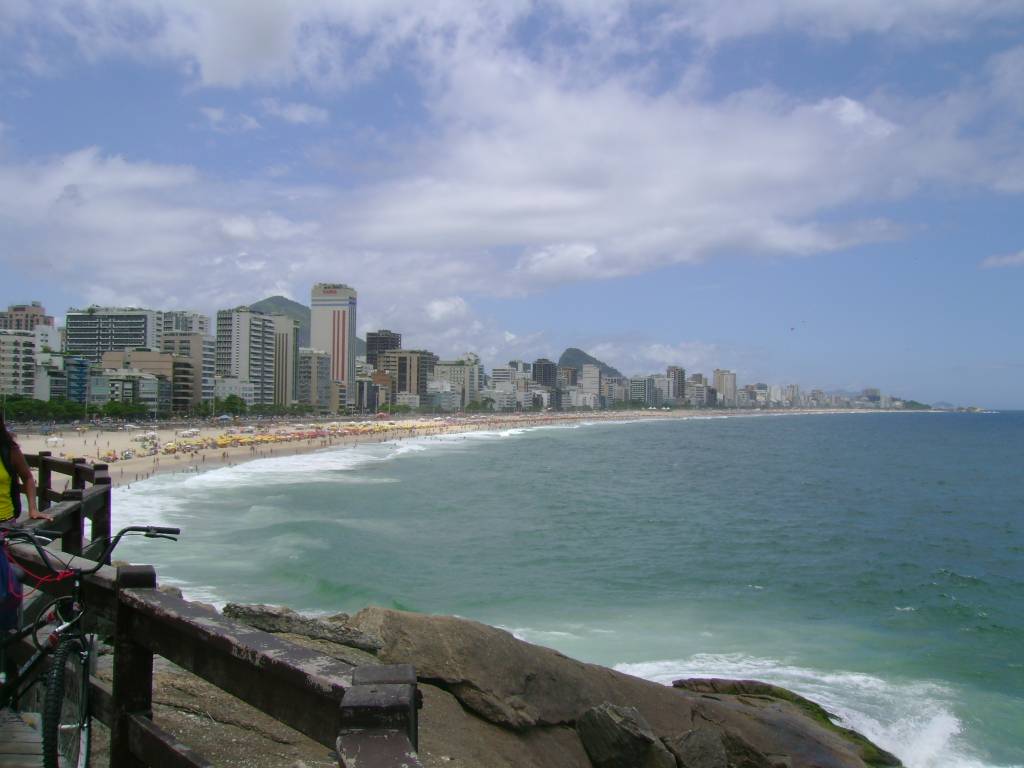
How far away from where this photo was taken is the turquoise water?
499 inches

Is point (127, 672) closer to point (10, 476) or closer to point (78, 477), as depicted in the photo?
point (10, 476)

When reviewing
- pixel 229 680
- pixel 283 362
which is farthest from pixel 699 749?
pixel 283 362

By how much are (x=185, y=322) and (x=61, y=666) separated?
163m


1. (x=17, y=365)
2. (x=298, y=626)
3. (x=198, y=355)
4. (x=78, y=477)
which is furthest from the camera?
(x=198, y=355)

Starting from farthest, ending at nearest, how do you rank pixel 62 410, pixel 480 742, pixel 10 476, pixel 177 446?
pixel 62 410 < pixel 177 446 < pixel 480 742 < pixel 10 476

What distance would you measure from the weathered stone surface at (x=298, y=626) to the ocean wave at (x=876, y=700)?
6.14 m

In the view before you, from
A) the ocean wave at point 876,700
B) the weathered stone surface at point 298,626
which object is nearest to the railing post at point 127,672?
the weathered stone surface at point 298,626

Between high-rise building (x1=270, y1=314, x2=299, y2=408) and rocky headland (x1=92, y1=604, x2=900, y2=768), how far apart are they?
5815 inches

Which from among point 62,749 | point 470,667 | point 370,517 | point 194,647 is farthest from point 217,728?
point 370,517

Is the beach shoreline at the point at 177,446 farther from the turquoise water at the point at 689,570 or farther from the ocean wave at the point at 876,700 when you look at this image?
the ocean wave at the point at 876,700

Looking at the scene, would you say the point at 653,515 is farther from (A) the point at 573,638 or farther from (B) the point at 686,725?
(B) the point at 686,725

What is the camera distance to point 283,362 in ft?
500

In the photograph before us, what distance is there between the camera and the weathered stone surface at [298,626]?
645cm

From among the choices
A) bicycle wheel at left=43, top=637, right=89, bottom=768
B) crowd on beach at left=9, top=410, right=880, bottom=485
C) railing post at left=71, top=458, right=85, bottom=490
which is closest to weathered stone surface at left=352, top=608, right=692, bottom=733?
railing post at left=71, top=458, right=85, bottom=490
